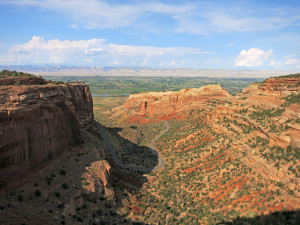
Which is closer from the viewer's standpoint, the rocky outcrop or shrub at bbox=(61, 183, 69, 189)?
shrub at bbox=(61, 183, 69, 189)

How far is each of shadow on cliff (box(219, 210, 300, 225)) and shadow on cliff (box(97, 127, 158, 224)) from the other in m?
14.7

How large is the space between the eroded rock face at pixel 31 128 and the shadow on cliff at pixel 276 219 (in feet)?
91.8

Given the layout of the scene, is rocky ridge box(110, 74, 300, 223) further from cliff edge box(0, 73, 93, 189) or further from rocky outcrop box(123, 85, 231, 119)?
rocky outcrop box(123, 85, 231, 119)

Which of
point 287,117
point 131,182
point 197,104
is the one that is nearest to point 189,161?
point 131,182

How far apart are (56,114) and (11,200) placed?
1316 centimetres

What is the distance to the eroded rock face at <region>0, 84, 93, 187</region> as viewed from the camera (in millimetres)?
23250

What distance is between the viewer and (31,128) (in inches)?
1021

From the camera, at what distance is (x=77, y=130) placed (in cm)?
3625

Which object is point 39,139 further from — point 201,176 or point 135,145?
point 135,145

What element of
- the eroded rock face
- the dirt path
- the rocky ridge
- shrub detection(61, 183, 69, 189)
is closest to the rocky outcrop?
the dirt path

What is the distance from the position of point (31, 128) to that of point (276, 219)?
33220 mm

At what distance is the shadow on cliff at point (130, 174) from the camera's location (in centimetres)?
3006

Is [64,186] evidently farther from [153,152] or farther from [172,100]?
[172,100]

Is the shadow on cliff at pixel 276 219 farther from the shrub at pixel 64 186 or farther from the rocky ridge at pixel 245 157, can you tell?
the shrub at pixel 64 186
